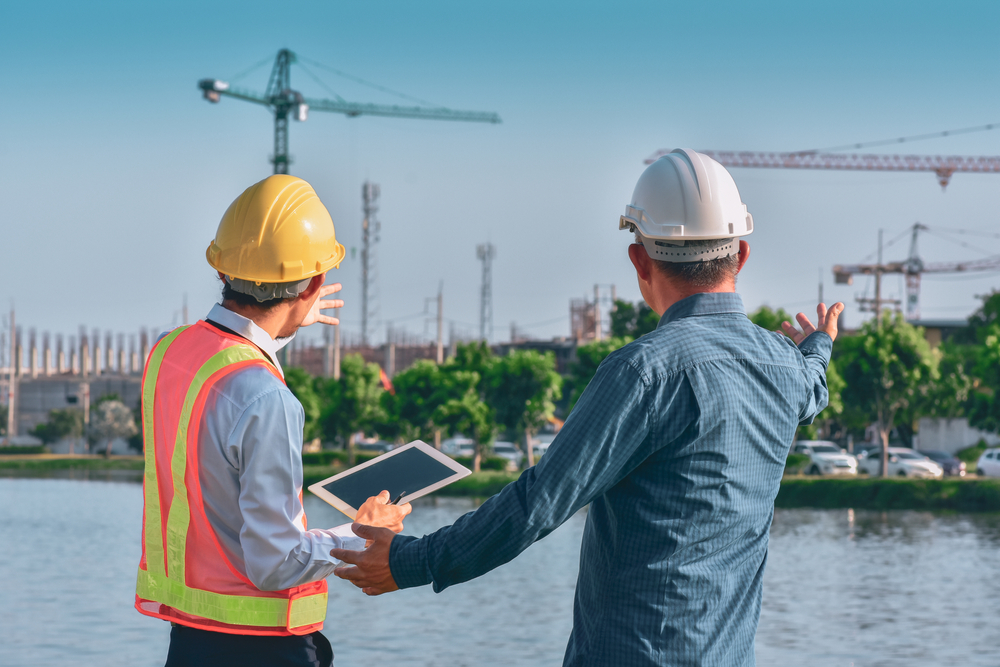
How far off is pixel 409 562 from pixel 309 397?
50144mm

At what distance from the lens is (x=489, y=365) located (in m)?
43.8

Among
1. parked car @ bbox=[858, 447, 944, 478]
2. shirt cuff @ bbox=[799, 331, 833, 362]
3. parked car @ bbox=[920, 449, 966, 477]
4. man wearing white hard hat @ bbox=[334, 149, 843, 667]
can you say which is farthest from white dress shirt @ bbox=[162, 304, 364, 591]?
parked car @ bbox=[920, 449, 966, 477]

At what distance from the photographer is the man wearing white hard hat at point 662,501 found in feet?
7.00

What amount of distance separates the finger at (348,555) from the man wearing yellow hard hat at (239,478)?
→ 0.04m

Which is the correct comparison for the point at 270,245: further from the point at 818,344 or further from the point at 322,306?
the point at 818,344

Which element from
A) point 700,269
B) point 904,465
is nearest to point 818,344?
point 700,269

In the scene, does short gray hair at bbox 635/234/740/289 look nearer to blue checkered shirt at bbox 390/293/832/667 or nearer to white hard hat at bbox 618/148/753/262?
white hard hat at bbox 618/148/753/262

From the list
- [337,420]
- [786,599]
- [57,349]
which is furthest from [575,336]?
[786,599]

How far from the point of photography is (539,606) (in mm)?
15648

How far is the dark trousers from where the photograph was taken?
2.48 m

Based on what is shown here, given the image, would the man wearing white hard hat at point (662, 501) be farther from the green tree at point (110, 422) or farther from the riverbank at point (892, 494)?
the green tree at point (110, 422)

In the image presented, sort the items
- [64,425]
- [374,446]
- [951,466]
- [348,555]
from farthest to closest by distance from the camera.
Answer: [64,425]
[374,446]
[951,466]
[348,555]

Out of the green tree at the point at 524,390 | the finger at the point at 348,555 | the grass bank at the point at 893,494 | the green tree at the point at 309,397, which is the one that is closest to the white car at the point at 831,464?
the grass bank at the point at 893,494

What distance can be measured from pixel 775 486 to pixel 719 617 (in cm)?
33
